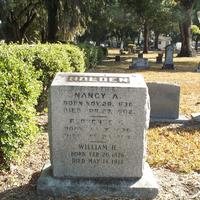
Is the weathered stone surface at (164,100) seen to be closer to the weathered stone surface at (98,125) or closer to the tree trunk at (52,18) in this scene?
the weathered stone surface at (98,125)

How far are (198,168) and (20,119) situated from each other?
2.57m

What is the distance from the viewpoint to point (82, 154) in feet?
17.1

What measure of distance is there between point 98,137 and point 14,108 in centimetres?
116

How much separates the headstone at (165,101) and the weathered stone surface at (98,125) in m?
4.39

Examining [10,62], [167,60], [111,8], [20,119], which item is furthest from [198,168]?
[111,8]

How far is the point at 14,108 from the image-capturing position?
5500 mm

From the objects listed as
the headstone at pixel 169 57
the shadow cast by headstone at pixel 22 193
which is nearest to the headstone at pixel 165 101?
the shadow cast by headstone at pixel 22 193

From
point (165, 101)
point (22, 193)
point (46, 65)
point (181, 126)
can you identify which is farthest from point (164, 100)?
point (22, 193)

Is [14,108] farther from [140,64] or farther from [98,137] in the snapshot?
[140,64]

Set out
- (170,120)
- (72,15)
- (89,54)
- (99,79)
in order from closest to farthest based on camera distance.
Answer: (99,79), (170,120), (89,54), (72,15)

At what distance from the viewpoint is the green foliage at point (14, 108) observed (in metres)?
5.36

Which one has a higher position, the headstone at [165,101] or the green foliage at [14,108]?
the green foliage at [14,108]

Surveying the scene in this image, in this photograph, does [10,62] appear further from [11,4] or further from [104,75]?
[11,4]

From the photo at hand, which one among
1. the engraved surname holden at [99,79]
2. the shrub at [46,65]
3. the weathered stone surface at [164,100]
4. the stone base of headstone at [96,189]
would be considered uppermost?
the engraved surname holden at [99,79]
